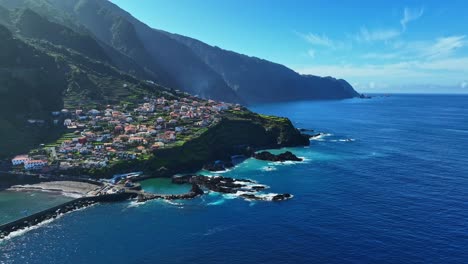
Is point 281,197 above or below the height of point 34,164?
below

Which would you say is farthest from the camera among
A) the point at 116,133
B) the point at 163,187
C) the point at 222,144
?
Result: the point at 222,144

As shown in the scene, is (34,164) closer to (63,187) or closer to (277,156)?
(63,187)

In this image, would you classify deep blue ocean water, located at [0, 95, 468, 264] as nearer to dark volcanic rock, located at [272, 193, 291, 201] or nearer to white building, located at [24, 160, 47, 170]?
dark volcanic rock, located at [272, 193, 291, 201]

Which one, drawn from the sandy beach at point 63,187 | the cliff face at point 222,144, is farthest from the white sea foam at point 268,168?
the sandy beach at point 63,187

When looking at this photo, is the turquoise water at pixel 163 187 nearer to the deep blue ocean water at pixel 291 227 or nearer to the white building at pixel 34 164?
the deep blue ocean water at pixel 291 227

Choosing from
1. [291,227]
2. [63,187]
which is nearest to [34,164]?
[63,187]

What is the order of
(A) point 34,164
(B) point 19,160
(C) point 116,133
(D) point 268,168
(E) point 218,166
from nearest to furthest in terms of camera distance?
(A) point 34,164 → (B) point 19,160 → (E) point 218,166 → (D) point 268,168 → (C) point 116,133

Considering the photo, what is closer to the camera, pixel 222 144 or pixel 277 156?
pixel 277 156
